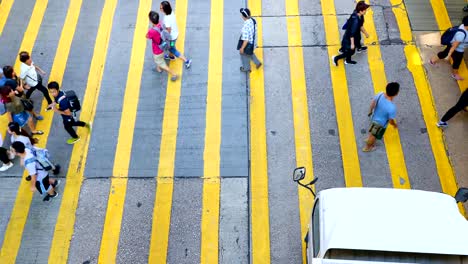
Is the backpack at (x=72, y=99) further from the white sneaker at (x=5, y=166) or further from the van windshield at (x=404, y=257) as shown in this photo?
the van windshield at (x=404, y=257)

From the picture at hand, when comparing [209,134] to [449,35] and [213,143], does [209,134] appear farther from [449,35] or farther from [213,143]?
[449,35]

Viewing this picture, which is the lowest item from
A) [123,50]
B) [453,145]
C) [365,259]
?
[453,145]

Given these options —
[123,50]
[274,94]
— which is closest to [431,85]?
[274,94]

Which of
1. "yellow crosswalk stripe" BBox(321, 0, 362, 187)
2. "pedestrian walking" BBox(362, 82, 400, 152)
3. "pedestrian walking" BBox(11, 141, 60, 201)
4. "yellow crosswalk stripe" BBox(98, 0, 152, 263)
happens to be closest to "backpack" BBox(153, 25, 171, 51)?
"yellow crosswalk stripe" BBox(98, 0, 152, 263)

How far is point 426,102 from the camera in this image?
938 centimetres

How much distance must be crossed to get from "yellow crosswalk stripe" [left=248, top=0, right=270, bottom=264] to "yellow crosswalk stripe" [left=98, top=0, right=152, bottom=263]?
2537 millimetres

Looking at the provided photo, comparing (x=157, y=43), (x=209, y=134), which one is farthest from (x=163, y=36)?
(x=209, y=134)

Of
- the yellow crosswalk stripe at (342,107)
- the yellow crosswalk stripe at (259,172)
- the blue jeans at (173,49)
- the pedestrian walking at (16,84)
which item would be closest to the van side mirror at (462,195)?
the yellow crosswalk stripe at (342,107)

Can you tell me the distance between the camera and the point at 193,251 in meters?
7.70

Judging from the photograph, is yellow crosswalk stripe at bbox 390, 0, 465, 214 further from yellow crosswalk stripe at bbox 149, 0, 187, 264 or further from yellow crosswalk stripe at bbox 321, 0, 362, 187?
yellow crosswalk stripe at bbox 149, 0, 187, 264

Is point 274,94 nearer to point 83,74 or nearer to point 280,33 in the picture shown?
point 280,33

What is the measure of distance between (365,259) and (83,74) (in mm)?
7789

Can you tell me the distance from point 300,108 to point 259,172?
1864 millimetres

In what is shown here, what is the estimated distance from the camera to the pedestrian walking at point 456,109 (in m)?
8.32
